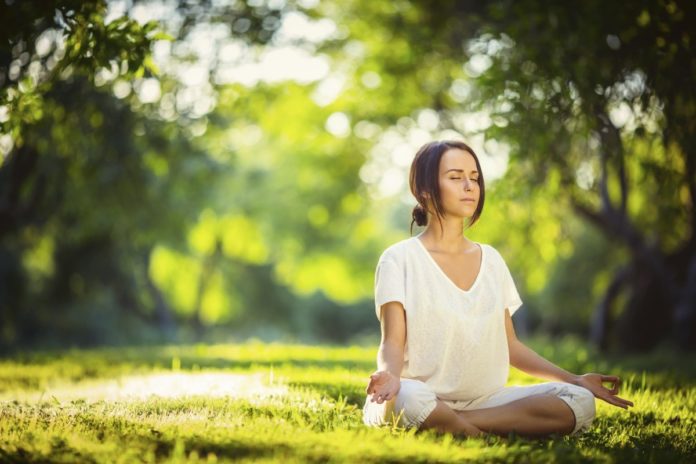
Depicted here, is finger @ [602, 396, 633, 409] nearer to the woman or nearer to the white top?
the woman

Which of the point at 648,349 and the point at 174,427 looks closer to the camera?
the point at 174,427

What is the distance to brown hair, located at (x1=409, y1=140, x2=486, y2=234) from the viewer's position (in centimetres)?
406

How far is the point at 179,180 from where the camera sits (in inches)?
631

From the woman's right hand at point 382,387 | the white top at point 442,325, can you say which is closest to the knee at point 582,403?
the white top at point 442,325

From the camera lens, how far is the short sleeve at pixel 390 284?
3.88 meters

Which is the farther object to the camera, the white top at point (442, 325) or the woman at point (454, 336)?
the white top at point (442, 325)

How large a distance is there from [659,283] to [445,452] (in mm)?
11962

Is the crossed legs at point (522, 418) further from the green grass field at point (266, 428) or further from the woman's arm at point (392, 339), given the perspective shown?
the woman's arm at point (392, 339)

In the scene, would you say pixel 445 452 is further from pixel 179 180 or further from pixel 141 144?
pixel 179 180

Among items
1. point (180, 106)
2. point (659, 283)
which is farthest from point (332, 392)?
point (659, 283)

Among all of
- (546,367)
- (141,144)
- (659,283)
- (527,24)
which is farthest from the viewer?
(659,283)

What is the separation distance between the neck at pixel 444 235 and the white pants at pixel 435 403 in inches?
32.6

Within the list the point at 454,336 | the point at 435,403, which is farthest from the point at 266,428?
the point at 454,336

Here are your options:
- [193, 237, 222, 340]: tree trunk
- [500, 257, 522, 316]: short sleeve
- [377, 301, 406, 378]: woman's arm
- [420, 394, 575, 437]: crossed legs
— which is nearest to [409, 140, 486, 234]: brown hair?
[500, 257, 522, 316]: short sleeve
